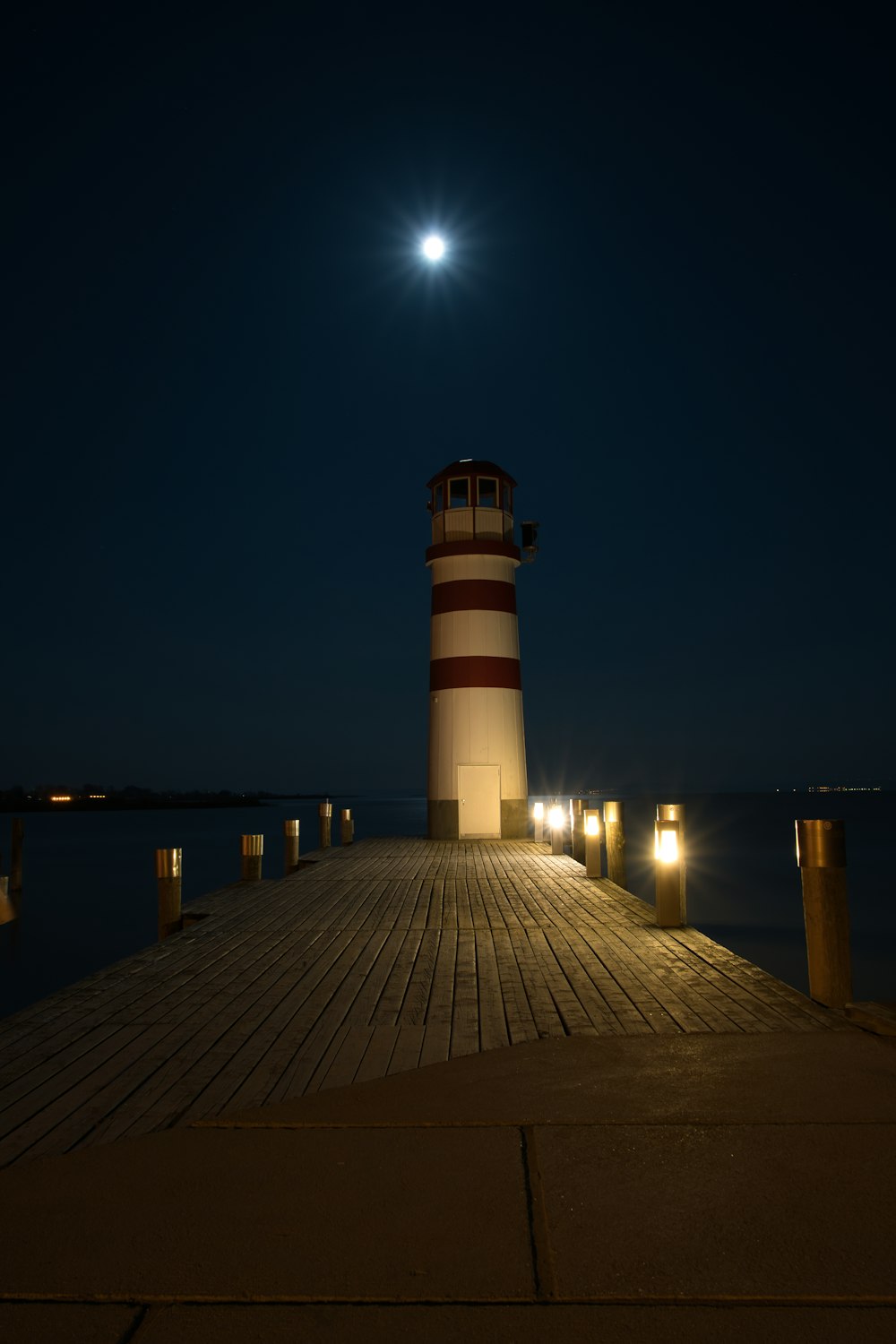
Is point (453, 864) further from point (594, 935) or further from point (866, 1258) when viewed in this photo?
point (866, 1258)

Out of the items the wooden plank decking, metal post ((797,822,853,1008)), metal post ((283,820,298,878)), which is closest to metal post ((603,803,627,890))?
the wooden plank decking

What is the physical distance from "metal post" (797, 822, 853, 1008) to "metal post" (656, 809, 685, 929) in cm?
228

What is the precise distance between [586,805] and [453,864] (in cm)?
227

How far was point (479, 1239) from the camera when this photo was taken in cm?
250

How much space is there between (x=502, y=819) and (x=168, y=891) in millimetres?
9755

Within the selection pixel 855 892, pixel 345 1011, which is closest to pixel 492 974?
pixel 345 1011

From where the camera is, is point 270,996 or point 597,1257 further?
point 270,996

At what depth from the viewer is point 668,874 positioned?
25.5ft

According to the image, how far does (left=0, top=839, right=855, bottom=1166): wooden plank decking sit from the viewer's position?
388 cm

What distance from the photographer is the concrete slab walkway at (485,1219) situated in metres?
2.17

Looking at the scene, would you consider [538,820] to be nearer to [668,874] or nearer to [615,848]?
[615,848]

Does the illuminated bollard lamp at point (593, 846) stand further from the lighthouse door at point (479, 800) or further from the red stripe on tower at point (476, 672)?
the red stripe on tower at point (476, 672)

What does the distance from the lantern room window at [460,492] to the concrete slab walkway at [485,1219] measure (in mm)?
16220

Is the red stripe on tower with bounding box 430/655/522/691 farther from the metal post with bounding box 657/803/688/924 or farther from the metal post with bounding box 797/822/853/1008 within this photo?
the metal post with bounding box 797/822/853/1008
